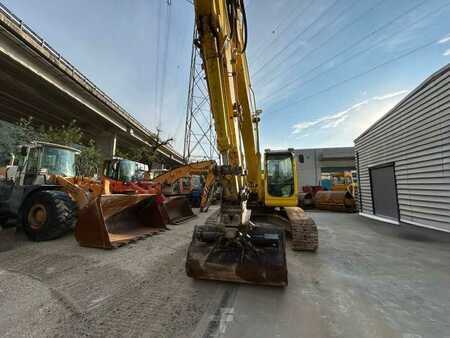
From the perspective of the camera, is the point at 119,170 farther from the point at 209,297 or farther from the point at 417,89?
the point at 417,89

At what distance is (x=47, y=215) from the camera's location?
462 centimetres

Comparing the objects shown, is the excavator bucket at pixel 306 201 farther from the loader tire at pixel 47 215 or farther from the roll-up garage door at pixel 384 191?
the loader tire at pixel 47 215

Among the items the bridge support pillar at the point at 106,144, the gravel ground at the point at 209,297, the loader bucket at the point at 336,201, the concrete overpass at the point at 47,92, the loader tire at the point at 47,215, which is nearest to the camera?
the gravel ground at the point at 209,297

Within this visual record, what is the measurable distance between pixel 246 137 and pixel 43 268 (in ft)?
13.9

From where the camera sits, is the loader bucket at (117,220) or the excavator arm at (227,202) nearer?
the excavator arm at (227,202)

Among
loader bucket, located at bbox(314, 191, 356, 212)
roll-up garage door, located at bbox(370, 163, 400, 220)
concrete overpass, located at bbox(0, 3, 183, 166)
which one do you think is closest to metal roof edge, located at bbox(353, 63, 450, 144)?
roll-up garage door, located at bbox(370, 163, 400, 220)

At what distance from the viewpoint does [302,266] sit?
3510mm

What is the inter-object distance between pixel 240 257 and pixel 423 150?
690cm

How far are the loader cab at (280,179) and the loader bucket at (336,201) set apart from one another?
815 cm

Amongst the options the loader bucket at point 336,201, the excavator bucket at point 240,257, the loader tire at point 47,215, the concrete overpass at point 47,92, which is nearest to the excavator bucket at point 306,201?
the loader bucket at point 336,201

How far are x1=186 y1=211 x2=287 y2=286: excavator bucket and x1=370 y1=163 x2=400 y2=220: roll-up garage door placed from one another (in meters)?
7.19

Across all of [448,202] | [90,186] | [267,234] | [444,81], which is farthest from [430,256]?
[90,186]

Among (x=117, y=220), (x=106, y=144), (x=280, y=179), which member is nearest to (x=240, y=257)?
(x=280, y=179)

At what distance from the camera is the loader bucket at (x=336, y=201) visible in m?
11.4
